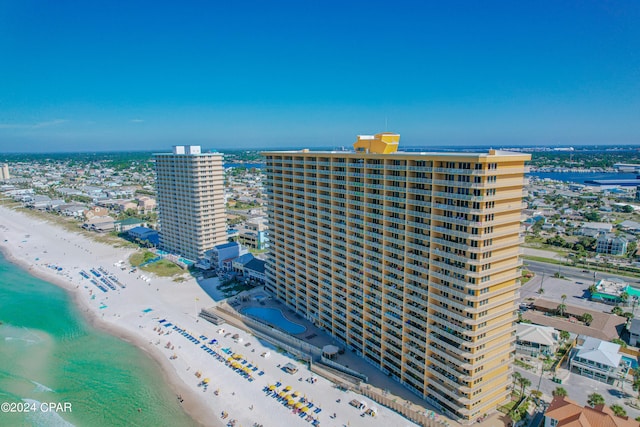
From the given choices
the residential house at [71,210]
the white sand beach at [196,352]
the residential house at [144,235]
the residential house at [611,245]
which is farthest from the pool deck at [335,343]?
the residential house at [71,210]

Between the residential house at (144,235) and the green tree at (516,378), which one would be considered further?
the residential house at (144,235)

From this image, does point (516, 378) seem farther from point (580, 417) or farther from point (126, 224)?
point (126, 224)

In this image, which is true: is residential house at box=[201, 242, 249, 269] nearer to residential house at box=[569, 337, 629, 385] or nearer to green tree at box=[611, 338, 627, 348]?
residential house at box=[569, 337, 629, 385]

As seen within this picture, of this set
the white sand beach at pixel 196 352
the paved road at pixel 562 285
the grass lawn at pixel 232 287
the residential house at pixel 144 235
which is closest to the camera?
the white sand beach at pixel 196 352

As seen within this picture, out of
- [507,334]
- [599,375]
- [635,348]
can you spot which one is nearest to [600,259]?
[635,348]

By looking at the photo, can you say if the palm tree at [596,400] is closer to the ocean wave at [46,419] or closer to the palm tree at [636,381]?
the palm tree at [636,381]

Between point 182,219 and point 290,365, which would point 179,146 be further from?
point 290,365
